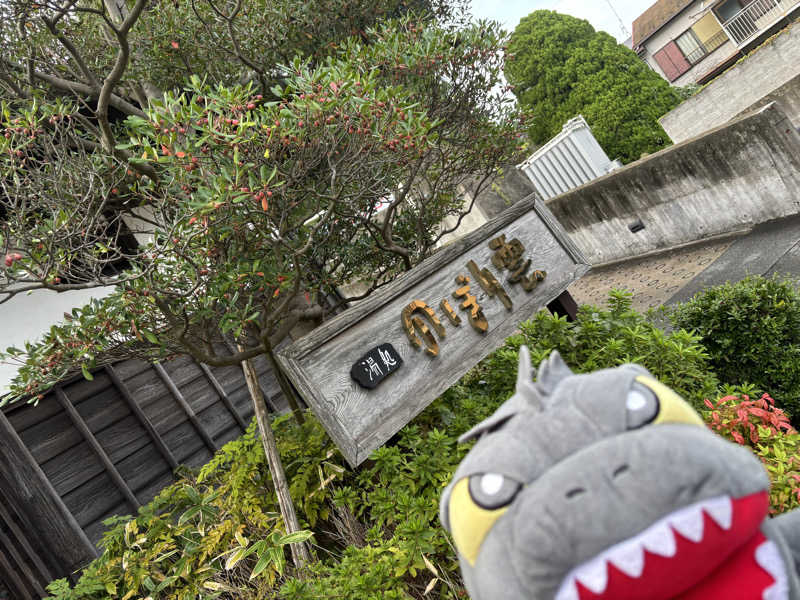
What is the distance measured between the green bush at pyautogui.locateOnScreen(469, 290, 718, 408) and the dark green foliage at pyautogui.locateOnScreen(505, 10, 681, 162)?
545 inches

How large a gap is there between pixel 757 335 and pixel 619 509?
12.3 ft

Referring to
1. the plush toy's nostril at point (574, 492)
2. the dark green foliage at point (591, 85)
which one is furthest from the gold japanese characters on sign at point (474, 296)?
the dark green foliage at point (591, 85)

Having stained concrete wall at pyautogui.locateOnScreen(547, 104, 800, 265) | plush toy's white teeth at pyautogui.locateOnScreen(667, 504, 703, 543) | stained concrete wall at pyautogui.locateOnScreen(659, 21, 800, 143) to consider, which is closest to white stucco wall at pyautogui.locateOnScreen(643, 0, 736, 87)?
stained concrete wall at pyautogui.locateOnScreen(659, 21, 800, 143)

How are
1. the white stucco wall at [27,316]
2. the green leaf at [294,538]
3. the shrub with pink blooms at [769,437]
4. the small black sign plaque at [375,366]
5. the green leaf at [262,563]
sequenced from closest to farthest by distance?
1. the shrub with pink blooms at [769,437]
2. the green leaf at [262,563]
3. the green leaf at [294,538]
4. the small black sign plaque at [375,366]
5. the white stucco wall at [27,316]

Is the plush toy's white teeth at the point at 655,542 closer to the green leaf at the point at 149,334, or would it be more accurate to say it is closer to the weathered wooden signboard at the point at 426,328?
the weathered wooden signboard at the point at 426,328

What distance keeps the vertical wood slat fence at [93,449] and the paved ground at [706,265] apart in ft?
20.0

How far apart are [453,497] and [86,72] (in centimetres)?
456

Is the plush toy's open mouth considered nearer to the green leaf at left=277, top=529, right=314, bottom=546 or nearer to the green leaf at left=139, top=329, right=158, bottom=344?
the green leaf at left=277, top=529, right=314, bottom=546

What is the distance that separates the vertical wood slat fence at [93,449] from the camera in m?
4.92

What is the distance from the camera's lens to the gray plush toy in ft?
4.17

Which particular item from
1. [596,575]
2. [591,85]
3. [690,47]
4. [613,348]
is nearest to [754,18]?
[690,47]

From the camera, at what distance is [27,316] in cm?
581

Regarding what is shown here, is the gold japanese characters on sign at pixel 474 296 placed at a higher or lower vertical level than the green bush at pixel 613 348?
higher

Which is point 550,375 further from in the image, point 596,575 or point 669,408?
point 596,575
